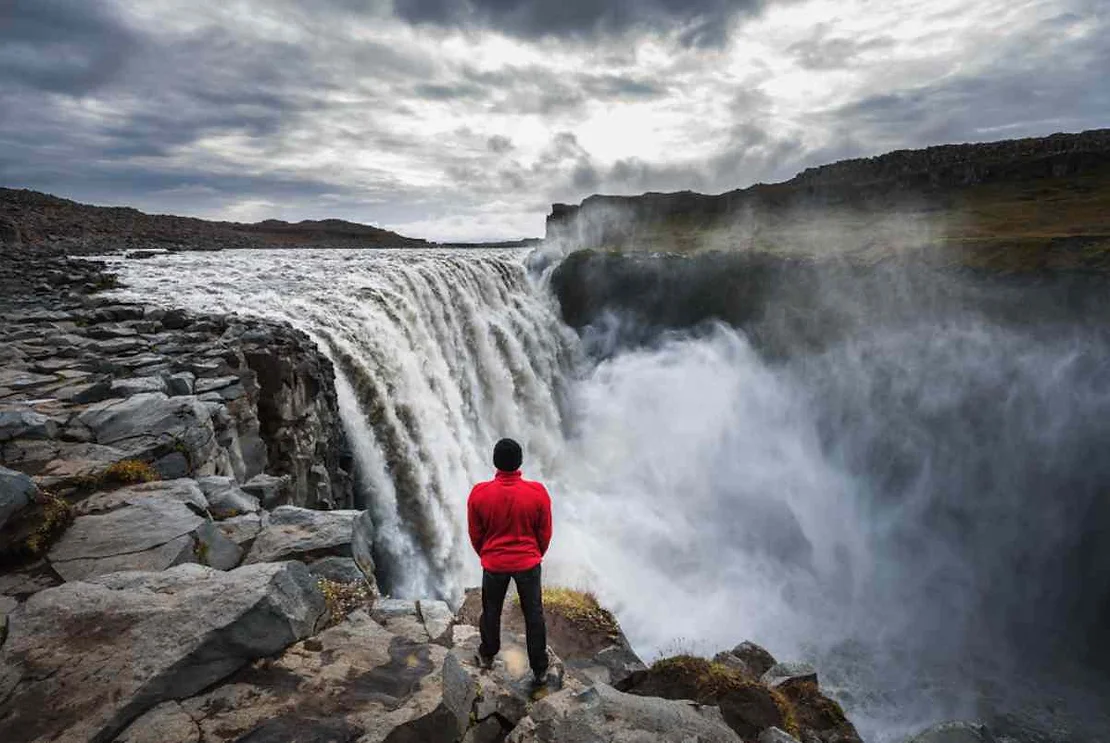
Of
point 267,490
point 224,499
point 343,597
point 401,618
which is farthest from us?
point 267,490

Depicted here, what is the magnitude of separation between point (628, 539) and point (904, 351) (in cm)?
2353

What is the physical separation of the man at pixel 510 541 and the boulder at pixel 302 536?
2374 millimetres

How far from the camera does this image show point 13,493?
6.04m

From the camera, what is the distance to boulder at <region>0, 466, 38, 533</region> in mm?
5914

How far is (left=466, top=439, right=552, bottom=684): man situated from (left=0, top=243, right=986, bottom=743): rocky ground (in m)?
0.34

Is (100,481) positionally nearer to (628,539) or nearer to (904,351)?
(628,539)

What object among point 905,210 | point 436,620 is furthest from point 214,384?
point 905,210

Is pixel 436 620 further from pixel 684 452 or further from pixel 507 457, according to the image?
pixel 684 452

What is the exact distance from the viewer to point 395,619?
247 inches

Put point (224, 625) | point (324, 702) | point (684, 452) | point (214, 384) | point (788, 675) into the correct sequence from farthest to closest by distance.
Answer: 1. point (684, 452)
2. point (214, 384)
3. point (788, 675)
4. point (224, 625)
5. point (324, 702)

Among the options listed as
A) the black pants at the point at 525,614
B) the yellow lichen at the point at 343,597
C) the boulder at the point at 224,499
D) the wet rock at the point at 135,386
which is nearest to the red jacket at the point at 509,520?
the black pants at the point at 525,614

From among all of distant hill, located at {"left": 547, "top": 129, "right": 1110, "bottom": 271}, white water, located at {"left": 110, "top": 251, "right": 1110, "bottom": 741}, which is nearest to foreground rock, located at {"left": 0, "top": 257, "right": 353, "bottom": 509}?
white water, located at {"left": 110, "top": 251, "right": 1110, "bottom": 741}

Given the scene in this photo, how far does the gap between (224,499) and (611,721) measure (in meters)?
5.97

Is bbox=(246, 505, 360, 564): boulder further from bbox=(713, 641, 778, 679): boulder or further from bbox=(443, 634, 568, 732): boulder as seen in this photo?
bbox=(713, 641, 778, 679): boulder
